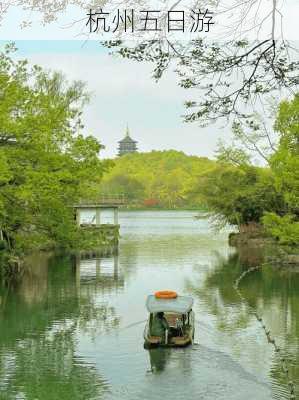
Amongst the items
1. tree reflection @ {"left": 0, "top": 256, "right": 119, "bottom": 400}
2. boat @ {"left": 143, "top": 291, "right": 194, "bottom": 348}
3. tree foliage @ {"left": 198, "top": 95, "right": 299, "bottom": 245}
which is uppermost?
tree foliage @ {"left": 198, "top": 95, "right": 299, "bottom": 245}

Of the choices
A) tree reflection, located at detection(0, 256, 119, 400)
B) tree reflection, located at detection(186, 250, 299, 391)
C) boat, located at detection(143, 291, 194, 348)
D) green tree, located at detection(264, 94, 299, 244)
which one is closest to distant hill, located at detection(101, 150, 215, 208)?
tree reflection, located at detection(186, 250, 299, 391)

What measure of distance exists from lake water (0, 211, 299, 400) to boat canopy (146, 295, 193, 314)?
3.71ft

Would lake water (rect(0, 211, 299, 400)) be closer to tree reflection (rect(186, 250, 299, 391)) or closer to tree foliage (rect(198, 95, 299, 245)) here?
tree reflection (rect(186, 250, 299, 391))

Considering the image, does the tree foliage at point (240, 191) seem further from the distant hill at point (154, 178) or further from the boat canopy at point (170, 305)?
the distant hill at point (154, 178)

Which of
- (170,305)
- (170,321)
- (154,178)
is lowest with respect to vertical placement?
(170,321)

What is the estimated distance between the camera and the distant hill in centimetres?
15075

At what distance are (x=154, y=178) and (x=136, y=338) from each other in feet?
465

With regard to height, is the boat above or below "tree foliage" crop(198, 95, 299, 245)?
below

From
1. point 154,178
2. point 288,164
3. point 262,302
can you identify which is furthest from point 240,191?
point 154,178

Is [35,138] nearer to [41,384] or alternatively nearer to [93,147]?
[93,147]

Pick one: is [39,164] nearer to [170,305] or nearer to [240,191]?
[170,305]

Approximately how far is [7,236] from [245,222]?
1118 inches

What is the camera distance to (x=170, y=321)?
19.3m

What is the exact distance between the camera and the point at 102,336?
19875 mm
